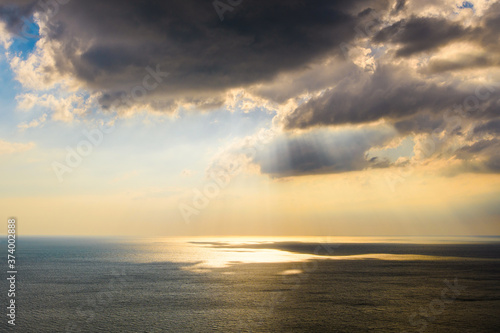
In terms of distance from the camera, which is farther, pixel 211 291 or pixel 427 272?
pixel 427 272

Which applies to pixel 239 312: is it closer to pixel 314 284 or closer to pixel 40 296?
pixel 314 284

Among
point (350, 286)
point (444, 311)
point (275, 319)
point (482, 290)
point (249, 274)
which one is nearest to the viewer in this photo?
point (275, 319)

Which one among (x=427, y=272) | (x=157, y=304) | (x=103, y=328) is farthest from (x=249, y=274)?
(x=103, y=328)

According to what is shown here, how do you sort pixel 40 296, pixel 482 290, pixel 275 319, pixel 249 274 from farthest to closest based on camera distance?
pixel 249 274
pixel 482 290
pixel 40 296
pixel 275 319

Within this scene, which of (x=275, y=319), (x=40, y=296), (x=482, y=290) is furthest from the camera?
(x=482, y=290)

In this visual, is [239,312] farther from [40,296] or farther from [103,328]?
[40,296]

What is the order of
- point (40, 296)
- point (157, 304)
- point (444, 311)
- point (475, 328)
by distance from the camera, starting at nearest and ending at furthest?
point (475, 328) → point (444, 311) → point (157, 304) → point (40, 296)

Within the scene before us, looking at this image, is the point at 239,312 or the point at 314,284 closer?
the point at 239,312

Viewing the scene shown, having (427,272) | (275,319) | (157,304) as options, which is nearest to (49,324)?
(157,304)
